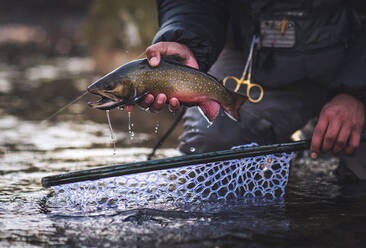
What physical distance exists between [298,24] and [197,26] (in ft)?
1.75

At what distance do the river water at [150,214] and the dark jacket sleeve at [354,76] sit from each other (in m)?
0.49

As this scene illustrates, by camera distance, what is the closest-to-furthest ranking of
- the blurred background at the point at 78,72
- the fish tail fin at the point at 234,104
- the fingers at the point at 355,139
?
the fish tail fin at the point at 234,104 → the fingers at the point at 355,139 → the blurred background at the point at 78,72

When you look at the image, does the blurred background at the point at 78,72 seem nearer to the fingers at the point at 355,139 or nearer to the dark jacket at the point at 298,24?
the dark jacket at the point at 298,24

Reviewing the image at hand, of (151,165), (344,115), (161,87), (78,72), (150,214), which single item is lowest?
(150,214)

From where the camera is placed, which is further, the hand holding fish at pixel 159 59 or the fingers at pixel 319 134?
the fingers at pixel 319 134

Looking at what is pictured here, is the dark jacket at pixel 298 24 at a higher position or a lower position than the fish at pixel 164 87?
higher

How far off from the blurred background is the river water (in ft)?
0.82

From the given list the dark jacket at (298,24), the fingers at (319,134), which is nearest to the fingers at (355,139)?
the fingers at (319,134)

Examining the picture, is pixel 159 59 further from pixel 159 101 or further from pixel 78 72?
pixel 78 72

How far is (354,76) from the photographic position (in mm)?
2547

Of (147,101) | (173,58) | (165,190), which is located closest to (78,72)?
(165,190)

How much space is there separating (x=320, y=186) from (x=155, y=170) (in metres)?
0.98

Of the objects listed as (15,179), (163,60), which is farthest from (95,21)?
(163,60)

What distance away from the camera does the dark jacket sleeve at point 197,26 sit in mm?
2521
